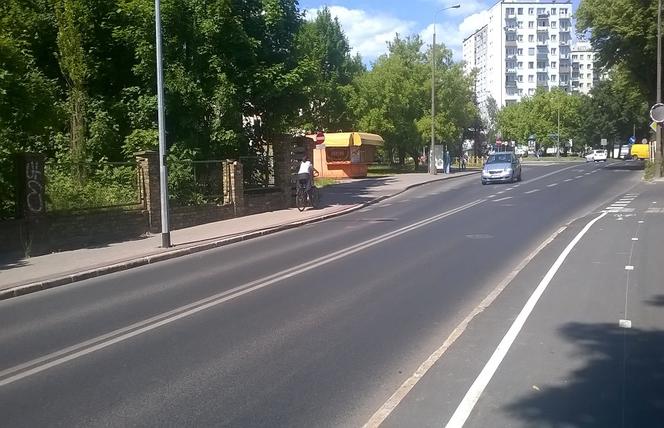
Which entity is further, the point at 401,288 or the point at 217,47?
the point at 217,47

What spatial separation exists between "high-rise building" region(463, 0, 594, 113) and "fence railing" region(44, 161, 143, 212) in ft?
Result: 413

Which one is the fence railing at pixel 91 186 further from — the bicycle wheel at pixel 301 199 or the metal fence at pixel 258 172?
the bicycle wheel at pixel 301 199

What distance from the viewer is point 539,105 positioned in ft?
348

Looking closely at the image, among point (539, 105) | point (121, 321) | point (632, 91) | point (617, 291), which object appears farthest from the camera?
point (539, 105)

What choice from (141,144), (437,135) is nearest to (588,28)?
(437,135)

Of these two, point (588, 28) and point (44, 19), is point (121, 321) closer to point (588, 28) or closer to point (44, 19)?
point (44, 19)

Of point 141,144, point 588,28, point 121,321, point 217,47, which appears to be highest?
point 588,28

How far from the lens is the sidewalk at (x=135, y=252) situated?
41.5 ft

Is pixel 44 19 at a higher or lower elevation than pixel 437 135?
higher

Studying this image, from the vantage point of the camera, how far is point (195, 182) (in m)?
21.9

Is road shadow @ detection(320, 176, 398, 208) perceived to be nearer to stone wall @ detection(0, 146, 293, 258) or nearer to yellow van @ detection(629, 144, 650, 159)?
stone wall @ detection(0, 146, 293, 258)

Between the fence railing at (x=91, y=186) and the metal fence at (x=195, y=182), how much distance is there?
5.82 ft

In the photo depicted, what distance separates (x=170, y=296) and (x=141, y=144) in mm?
12894

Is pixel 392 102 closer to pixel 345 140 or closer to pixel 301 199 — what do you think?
pixel 345 140
